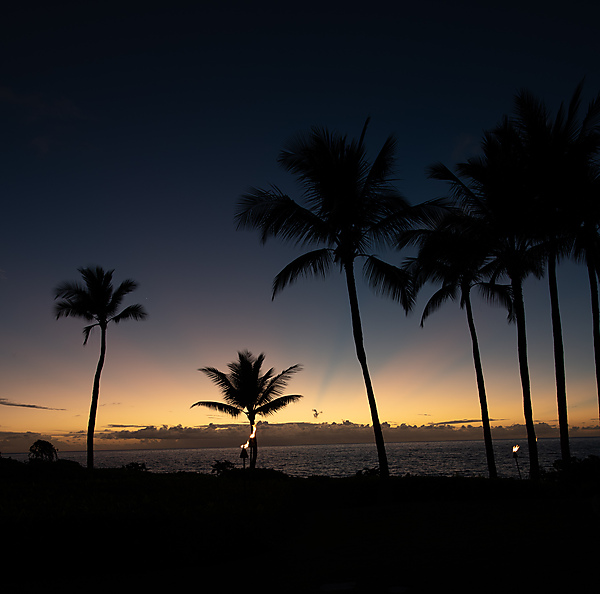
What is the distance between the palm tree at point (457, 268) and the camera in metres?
17.0

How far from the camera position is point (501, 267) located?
64.4ft

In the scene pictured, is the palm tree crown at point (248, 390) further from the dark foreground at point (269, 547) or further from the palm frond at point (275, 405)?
the dark foreground at point (269, 547)

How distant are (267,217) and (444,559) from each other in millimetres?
10717

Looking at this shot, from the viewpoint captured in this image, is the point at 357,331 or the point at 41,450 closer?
the point at 357,331

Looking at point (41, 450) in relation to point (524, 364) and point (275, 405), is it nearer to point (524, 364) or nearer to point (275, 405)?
point (275, 405)

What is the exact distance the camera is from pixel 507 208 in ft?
51.6

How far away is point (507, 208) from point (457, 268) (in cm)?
296

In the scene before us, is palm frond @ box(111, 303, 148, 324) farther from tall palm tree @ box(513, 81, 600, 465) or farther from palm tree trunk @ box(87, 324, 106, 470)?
tall palm tree @ box(513, 81, 600, 465)

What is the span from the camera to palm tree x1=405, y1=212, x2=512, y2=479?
17.0 metres

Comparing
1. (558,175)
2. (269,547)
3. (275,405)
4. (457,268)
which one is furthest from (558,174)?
(275,405)

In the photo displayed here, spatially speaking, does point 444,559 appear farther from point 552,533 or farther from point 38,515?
point 38,515

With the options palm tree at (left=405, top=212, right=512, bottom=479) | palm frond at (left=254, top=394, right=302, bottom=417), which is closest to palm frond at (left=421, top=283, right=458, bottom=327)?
palm tree at (left=405, top=212, right=512, bottom=479)

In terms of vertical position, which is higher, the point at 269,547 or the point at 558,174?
the point at 558,174

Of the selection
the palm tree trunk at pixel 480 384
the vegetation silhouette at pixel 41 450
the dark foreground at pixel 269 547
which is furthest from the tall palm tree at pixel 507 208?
the vegetation silhouette at pixel 41 450
